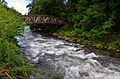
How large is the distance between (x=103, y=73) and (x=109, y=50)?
7.96 metres

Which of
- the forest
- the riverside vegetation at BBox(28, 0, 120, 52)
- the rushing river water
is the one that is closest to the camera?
Answer: the forest

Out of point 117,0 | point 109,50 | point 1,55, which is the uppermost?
point 117,0

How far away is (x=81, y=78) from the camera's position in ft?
36.6

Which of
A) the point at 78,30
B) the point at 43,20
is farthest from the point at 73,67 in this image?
the point at 43,20

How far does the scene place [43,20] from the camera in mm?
40844

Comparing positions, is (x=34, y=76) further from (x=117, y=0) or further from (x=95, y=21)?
(x=95, y=21)

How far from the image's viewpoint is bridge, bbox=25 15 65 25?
4016 cm

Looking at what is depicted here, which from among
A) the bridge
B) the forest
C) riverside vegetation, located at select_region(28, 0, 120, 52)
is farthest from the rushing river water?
the bridge

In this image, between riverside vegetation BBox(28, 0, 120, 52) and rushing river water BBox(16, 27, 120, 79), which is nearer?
rushing river water BBox(16, 27, 120, 79)

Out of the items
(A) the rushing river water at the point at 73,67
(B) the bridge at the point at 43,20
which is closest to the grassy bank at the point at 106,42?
(A) the rushing river water at the point at 73,67

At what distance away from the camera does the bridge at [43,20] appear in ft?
132

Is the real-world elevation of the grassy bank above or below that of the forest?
below

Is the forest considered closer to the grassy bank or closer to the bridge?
the grassy bank

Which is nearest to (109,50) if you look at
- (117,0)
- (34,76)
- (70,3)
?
(117,0)
